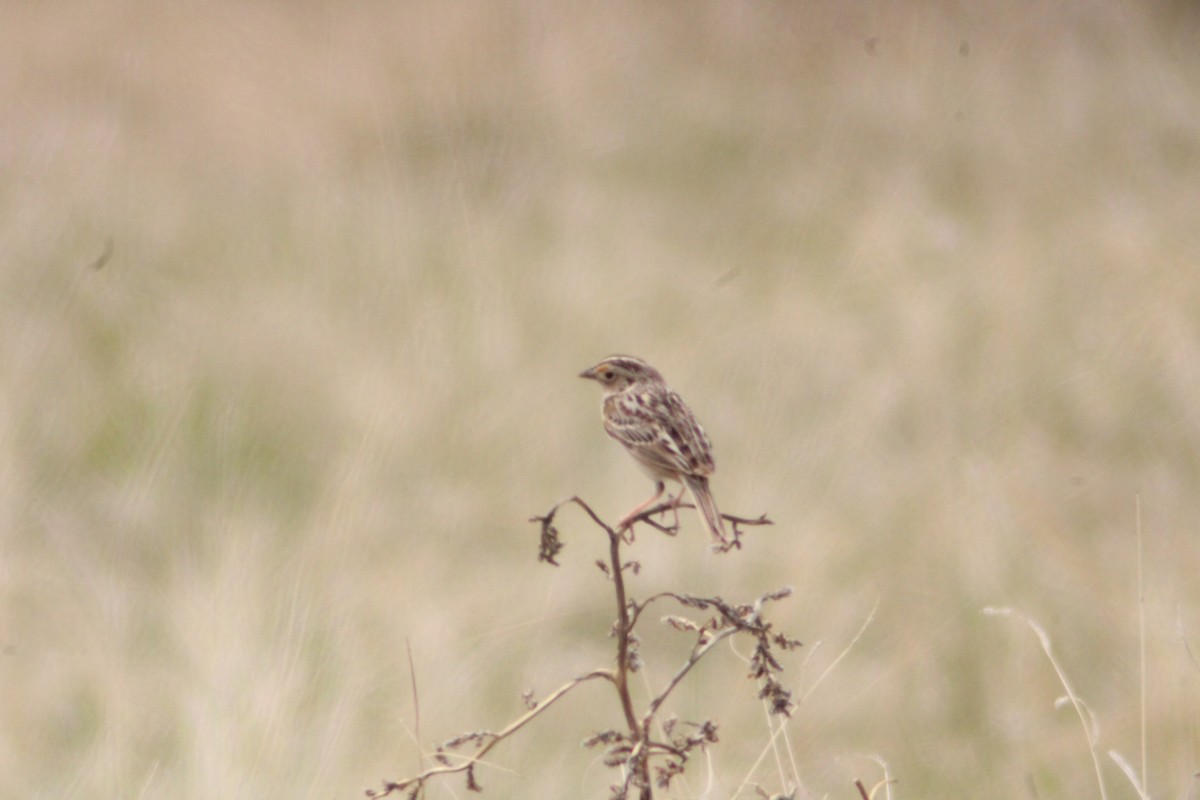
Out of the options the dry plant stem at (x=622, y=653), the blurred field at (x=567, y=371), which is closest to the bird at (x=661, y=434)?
the blurred field at (x=567, y=371)

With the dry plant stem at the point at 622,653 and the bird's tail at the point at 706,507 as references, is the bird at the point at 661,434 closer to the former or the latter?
the bird's tail at the point at 706,507

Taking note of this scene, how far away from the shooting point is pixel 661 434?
297 centimetres

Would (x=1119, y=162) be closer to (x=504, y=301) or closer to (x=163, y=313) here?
(x=504, y=301)

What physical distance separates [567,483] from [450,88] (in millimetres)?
4267

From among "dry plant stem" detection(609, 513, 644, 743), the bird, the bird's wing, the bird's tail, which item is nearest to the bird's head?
the bird

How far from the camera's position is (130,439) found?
6262 mm

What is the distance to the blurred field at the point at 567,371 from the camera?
169 inches

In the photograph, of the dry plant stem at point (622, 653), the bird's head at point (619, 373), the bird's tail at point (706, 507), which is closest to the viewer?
the dry plant stem at point (622, 653)

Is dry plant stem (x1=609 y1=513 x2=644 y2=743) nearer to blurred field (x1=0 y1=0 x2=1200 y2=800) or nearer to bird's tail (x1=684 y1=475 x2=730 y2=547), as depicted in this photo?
bird's tail (x1=684 y1=475 x2=730 y2=547)

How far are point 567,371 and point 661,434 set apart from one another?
11.7 feet

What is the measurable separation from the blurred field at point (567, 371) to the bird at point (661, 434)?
1.80ft

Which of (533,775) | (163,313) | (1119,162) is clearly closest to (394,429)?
(533,775)

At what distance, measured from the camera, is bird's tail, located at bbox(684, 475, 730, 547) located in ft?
8.33

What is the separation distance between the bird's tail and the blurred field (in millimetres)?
506
